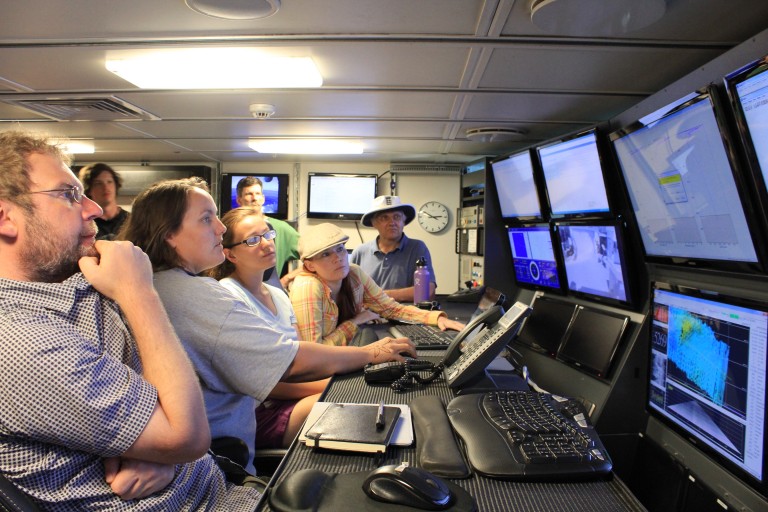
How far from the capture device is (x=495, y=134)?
138 inches

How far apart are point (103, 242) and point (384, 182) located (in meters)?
4.61

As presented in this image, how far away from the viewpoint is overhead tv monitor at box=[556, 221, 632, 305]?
2.01 meters

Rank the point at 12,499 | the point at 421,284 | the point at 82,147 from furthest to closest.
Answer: the point at 82,147, the point at 421,284, the point at 12,499

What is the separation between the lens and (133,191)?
5.53 meters

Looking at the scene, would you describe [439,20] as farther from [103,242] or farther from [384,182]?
[384,182]

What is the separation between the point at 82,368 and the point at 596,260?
205 centimetres

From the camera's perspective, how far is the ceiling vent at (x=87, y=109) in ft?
8.95

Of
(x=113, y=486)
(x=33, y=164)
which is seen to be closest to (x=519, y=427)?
(x=113, y=486)

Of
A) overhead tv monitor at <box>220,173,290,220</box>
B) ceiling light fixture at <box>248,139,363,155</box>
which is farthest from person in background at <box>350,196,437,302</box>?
overhead tv monitor at <box>220,173,290,220</box>

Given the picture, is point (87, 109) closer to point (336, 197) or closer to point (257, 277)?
point (257, 277)

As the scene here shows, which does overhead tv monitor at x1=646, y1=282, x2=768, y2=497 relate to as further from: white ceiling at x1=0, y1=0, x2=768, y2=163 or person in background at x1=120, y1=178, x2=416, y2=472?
person in background at x1=120, y1=178, x2=416, y2=472

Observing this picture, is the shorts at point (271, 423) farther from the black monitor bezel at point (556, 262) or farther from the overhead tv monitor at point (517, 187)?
the overhead tv monitor at point (517, 187)

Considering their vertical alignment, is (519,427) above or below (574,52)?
below

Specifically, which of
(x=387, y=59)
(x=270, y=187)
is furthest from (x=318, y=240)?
(x=270, y=187)
